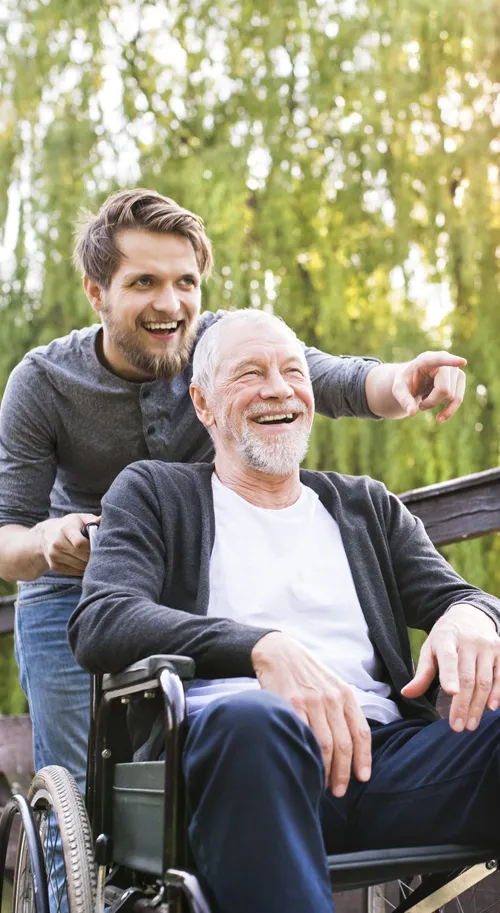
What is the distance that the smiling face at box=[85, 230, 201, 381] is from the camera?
7.18ft

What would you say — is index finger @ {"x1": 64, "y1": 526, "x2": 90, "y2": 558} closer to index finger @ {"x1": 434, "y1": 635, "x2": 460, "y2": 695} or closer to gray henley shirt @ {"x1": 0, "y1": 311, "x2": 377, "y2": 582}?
gray henley shirt @ {"x1": 0, "y1": 311, "x2": 377, "y2": 582}

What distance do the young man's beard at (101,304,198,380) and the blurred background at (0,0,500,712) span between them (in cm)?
274

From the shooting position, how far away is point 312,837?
1.22 metres

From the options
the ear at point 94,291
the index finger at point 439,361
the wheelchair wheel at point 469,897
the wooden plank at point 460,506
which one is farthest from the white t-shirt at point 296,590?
the wooden plank at point 460,506

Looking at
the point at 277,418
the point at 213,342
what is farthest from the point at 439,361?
the point at 213,342

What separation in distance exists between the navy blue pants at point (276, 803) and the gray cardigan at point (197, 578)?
6.1 inches

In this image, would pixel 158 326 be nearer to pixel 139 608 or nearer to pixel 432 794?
pixel 139 608

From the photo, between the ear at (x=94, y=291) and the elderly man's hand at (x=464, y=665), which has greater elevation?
the ear at (x=94, y=291)

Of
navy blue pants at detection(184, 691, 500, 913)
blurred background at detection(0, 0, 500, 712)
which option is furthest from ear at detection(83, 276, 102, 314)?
blurred background at detection(0, 0, 500, 712)

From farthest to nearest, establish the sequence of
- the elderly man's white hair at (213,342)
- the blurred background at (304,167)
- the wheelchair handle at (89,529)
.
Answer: the blurred background at (304,167) < the elderly man's white hair at (213,342) < the wheelchair handle at (89,529)

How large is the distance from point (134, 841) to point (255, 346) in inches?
34.1

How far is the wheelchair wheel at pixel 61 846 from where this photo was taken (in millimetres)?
1563

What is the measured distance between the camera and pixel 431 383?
6.34ft

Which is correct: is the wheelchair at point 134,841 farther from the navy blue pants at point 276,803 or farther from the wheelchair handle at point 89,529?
the wheelchair handle at point 89,529
